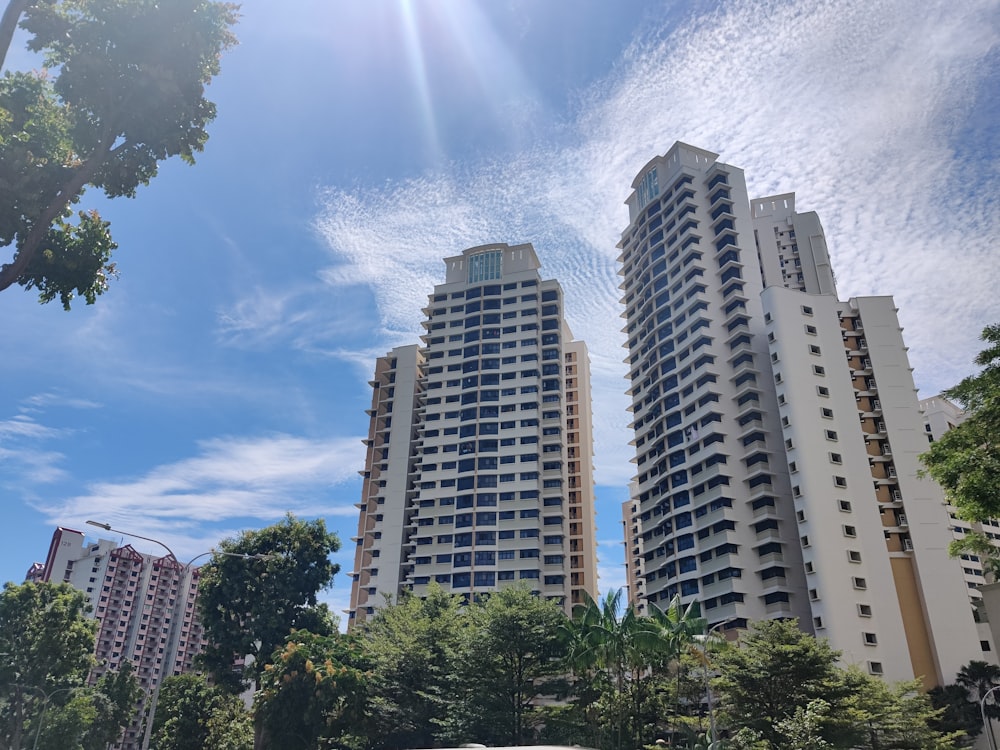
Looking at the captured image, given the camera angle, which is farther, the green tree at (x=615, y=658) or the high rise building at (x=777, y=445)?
the high rise building at (x=777, y=445)

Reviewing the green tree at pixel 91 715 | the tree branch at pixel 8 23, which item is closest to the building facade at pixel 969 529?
the tree branch at pixel 8 23

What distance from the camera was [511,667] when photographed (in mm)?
43938

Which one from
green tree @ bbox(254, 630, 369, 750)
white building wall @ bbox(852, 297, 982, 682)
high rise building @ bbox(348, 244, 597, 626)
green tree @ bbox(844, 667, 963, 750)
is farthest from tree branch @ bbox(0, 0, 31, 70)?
high rise building @ bbox(348, 244, 597, 626)

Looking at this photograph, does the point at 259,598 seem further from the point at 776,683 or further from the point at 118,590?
the point at 118,590

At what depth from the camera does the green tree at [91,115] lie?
15.6 metres

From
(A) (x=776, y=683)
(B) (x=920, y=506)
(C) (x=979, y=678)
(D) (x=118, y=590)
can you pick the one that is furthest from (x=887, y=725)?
(D) (x=118, y=590)

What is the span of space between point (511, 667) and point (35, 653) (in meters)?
37.1

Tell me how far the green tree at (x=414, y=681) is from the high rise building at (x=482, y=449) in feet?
100

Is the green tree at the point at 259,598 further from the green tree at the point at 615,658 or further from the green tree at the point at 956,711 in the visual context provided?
the green tree at the point at 956,711

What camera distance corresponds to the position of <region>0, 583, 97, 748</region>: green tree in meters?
53.2

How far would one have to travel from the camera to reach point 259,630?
5681 centimetres

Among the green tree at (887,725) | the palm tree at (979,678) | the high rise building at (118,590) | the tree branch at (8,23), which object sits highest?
the high rise building at (118,590)

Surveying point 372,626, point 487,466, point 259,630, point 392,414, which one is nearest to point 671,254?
point 487,466

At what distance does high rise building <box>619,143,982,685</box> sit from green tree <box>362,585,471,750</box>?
20579mm
